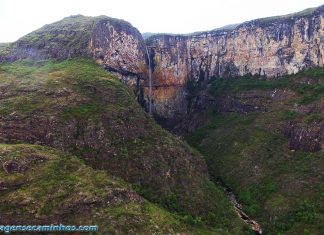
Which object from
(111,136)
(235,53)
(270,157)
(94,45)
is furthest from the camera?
(235,53)

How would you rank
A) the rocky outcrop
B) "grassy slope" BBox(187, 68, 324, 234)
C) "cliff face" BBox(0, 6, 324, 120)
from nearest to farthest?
"grassy slope" BBox(187, 68, 324, 234) → "cliff face" BBox(0, 6, 324, 120) → the rocky outcrop

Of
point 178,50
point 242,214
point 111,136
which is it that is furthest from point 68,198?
point 178,50

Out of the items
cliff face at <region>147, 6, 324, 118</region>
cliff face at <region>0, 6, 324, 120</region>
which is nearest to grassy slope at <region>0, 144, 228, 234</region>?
cliff face at <region>0, 6, 324, 120</region>

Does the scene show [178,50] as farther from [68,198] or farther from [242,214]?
[68,198]

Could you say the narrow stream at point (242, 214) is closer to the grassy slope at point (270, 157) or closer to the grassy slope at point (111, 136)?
the grassy slope at point (270, 157)

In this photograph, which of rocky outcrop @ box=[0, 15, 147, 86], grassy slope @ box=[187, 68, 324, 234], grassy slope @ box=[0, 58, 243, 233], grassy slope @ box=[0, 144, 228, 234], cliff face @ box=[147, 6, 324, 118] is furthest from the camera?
rocky outcrop @ box=[0, 15, 147, 86]

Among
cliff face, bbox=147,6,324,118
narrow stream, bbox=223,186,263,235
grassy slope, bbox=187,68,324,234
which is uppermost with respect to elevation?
cliff face, bbox=147,6,324,118

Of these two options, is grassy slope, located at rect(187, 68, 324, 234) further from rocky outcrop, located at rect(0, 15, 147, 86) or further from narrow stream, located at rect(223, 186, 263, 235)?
rocky outcrop, located at rect(0, 15, 147, 86)
